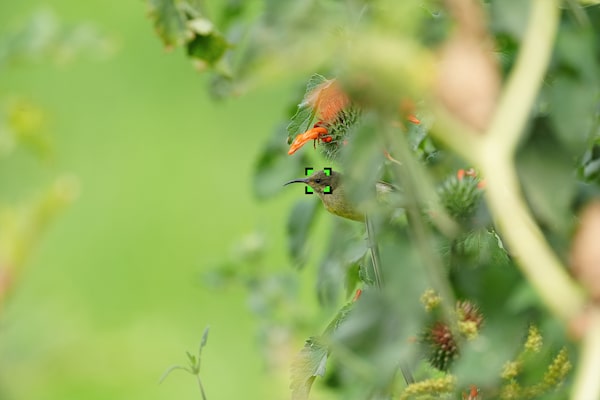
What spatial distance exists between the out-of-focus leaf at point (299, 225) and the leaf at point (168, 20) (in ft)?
1.71

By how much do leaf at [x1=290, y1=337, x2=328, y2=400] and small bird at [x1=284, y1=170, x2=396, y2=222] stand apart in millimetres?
143

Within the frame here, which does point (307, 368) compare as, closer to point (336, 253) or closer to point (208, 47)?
point (208, 47)

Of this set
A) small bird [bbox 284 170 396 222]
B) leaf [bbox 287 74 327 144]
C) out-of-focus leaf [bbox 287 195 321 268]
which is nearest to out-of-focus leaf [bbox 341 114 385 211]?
leaf [bbox 287 74 327 144]

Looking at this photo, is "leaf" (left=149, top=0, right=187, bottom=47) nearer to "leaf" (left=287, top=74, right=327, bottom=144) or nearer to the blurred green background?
"leaf" (left=287, top=74, right=327, bottom=144)

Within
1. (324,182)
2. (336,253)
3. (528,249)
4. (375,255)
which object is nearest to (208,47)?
(324,182)

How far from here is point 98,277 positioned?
3623 mm

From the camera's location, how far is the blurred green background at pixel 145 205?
3.14 m

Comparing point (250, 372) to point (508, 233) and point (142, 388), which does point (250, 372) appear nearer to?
point (142, 388)

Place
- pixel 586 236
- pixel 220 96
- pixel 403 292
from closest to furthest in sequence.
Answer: pixel 586 236 < pixel 403 292 < pixel 220 96

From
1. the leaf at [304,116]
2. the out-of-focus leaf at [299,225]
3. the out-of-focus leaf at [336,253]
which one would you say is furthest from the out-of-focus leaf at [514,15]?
the out-of-focus leaf at [299,225]

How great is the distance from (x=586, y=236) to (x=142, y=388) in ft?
8.83

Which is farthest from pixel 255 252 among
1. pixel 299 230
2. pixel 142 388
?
pixel 142 388

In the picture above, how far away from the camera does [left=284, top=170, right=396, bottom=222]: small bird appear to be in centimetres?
96

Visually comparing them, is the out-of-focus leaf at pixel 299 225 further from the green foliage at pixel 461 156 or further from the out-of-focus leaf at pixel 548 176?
the out-of-focus leaf at pixel 548 176
